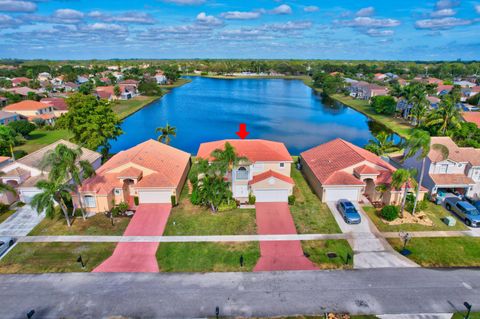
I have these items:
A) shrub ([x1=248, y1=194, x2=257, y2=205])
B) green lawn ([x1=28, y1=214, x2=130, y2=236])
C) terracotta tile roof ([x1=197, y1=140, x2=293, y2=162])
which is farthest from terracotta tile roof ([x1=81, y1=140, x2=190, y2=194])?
shrub ([x1=248, y1=194, x2=257, y2=205])

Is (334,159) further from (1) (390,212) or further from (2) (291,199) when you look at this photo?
(1) (390,212)

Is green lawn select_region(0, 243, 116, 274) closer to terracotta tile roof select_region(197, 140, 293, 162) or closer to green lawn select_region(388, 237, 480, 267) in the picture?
terracotta tile roof select_region(197, 140, 293, 162)

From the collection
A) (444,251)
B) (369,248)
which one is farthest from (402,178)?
(369,248)

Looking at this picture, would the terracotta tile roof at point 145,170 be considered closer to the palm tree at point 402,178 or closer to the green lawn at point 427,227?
the green lawn at point 427,227

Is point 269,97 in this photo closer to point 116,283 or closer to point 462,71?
point 116,283

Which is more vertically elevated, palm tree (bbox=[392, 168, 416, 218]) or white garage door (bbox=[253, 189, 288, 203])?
palm tree (bbox=[392, 168, 416, 218])

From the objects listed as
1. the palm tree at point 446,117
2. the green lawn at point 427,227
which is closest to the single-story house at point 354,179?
the green lawn at point 427,227

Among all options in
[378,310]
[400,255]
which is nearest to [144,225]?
[378,310]
